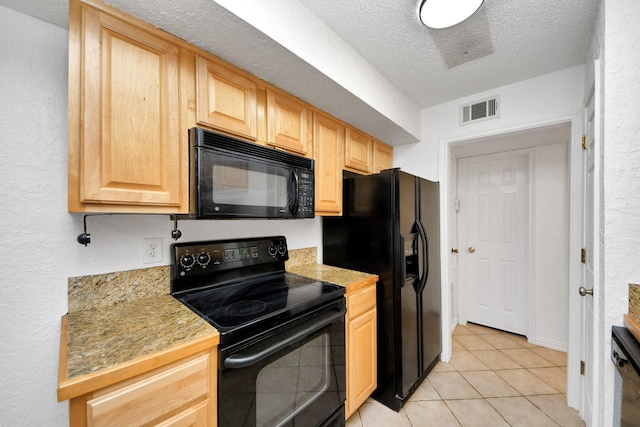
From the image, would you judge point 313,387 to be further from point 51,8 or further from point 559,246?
point 559,246

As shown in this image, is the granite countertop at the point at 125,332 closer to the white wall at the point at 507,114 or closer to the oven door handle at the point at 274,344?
the oven door handle at the point at 274,344

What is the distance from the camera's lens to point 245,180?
127 centimetres

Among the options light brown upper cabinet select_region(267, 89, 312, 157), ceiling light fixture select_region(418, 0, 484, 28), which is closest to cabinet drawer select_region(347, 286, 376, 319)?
light brown upper cabinet select_region(267, 89, 312, 157)

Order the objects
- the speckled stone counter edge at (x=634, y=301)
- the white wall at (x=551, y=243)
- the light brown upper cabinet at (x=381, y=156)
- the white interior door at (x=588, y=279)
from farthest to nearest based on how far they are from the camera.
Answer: the white wall at (x=551, y=243), the light brown upper cabinet at (x=381, y=156), the white interior door at (x=588, y=279), the speckled stone counter edge at (x=634, y=301)

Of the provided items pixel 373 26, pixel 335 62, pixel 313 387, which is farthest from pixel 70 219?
pixel 373 26

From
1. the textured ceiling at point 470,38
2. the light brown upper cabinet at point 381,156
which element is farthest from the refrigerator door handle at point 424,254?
the textured ceiling at point 470,38

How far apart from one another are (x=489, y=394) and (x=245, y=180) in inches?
90.4

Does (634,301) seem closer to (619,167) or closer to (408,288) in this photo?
(619,167)

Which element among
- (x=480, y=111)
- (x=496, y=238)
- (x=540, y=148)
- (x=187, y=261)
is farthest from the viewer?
(x=496, y=238)

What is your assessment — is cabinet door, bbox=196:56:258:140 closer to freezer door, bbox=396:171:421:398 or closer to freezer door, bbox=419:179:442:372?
freezer door, bbox=396:171:421:398

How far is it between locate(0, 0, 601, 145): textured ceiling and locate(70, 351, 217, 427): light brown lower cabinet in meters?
1.29

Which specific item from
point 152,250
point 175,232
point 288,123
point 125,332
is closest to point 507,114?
point 288,123

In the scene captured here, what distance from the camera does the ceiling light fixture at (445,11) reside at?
1.17 meters

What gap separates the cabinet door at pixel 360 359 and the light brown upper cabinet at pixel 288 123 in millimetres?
1150
